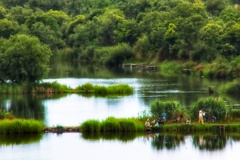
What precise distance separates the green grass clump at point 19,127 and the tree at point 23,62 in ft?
78.3

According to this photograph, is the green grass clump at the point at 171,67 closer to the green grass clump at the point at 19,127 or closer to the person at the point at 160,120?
the person at the point at 160,120

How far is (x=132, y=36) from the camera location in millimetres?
121500

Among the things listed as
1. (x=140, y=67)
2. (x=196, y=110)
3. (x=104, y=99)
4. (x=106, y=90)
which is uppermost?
(x=140, y=67)

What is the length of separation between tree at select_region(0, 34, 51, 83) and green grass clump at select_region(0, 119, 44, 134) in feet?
78.3

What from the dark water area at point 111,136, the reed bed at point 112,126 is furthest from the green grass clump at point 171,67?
the reed bed at point 112,126

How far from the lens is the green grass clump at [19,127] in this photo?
50.8 m

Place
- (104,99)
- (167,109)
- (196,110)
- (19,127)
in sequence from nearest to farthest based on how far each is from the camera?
(19,127) < (167,109) < (196,110) < (104,99)

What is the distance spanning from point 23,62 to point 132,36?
4760 cm

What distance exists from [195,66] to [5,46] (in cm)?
3153

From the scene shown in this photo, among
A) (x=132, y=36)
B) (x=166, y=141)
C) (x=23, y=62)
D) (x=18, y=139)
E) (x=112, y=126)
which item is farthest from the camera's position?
(x=132, y=36)

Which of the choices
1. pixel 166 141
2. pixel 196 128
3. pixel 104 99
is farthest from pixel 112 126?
pixel 104 99

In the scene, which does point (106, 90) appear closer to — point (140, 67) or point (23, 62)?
point (23, 62)

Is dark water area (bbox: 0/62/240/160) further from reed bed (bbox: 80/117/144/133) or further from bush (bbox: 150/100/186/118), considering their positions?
bush (bbox: 150/100/186/118)

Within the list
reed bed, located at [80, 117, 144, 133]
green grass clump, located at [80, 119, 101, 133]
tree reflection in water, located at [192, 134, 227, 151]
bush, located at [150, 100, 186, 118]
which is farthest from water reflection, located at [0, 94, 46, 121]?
tree reflection in water, located at [192, 134, 227, 151]
